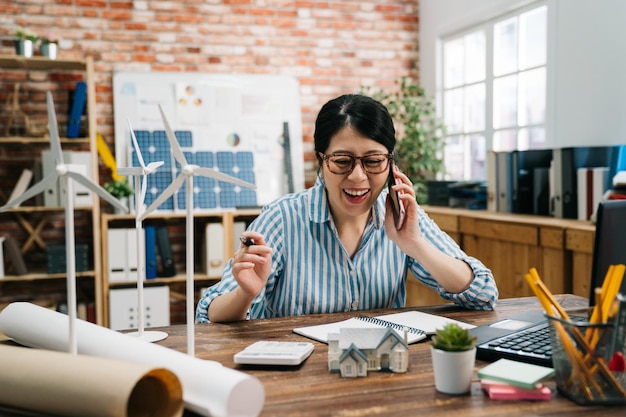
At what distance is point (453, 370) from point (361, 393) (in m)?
0.16

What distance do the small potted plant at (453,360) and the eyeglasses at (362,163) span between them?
0.77m

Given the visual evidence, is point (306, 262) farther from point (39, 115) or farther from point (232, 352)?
point (39, 115)

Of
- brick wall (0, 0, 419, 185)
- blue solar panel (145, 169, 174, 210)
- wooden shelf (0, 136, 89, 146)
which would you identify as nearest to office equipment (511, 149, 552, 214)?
brick wall (0, 0, 419, 185)

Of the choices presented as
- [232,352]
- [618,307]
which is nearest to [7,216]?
[232,352]

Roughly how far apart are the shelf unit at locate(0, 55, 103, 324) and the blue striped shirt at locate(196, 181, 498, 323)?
2.46 m

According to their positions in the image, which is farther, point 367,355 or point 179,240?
point 179,240

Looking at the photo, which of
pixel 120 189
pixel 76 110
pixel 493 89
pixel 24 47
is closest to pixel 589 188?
pixel 493 89

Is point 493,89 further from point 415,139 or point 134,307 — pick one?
point 134,307

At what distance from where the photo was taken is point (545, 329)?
1407mm

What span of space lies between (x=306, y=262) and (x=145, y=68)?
301cm

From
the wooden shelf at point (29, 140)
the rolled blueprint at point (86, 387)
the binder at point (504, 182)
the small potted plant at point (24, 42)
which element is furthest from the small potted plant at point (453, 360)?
the small potted plant at point (24, 42)

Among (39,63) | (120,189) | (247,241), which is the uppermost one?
(39,63)

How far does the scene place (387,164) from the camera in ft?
5.95

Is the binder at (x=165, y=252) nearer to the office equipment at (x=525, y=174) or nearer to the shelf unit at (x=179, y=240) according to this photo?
the shelf unit at (x=179, y=240)
